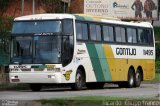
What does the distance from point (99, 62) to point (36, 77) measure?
4198mm

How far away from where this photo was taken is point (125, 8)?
194 ft

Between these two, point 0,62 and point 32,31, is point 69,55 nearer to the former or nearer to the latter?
point 32,31

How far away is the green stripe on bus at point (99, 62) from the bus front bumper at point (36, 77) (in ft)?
9.11

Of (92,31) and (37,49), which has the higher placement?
(92,31)

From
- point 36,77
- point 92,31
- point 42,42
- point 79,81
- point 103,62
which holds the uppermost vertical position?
point 92,31

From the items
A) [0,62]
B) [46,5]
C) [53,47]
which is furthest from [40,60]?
Answer: [46,5]

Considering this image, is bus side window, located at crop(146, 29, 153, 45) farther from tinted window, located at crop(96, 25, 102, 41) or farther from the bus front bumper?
the bus front bumper

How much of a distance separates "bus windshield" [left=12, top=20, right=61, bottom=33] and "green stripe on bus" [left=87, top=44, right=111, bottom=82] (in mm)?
2183

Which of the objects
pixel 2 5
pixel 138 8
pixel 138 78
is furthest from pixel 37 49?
pixel 138 8

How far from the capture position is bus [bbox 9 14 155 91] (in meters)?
28.6

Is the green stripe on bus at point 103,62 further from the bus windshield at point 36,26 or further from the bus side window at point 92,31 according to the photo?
the bus windshield at point 36,26

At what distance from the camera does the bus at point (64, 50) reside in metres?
28.6

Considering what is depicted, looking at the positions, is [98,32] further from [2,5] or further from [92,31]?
[2,5]

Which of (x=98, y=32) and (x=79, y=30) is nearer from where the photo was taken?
(x=79, y=30)
